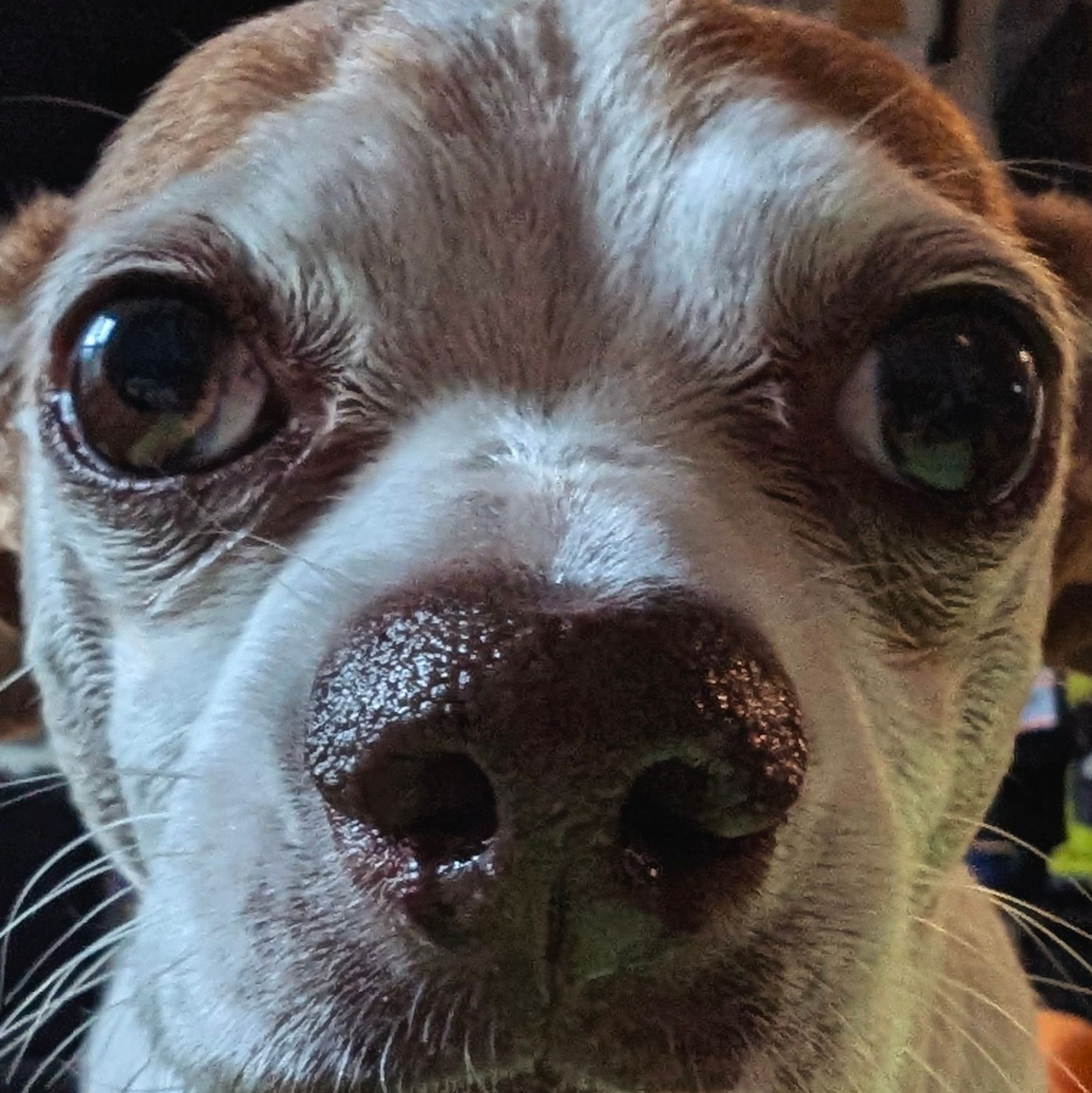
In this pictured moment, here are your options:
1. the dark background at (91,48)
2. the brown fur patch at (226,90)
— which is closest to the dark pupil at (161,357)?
the brown fur patch at (226,90)

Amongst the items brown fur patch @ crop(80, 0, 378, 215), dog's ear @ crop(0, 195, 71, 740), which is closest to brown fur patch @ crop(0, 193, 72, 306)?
dog's ear @ crop(0, 195, 71, 740)

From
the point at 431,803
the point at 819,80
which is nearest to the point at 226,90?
the point at 819,80

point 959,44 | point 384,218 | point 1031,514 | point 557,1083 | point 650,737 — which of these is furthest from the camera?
point 959,44

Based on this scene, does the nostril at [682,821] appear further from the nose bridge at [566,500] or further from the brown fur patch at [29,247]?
the brown fur patch at [29,247]

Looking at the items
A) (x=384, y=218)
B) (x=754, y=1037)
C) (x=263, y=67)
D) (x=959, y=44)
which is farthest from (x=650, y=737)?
(x=959, y=44)

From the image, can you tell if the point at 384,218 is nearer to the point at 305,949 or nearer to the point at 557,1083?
the point at 305,949

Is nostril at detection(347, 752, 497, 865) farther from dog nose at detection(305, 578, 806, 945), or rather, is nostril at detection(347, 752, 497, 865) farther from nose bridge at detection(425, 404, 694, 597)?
nose bridge at detection(425, 404, 694, 597)

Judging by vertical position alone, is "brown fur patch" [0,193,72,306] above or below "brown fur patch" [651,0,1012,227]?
below
